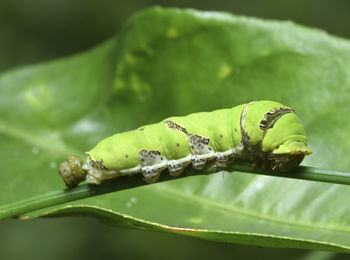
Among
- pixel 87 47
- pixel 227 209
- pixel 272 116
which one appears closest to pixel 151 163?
pixel 227 209

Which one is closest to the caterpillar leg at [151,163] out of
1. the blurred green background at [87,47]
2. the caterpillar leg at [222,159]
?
the caterpillar leg at [222,159]

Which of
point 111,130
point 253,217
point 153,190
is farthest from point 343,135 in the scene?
point 111,130

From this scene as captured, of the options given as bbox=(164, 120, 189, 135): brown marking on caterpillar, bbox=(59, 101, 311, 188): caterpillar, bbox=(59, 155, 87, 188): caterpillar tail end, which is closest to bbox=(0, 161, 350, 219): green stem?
bbox=(59, 155, 87, 188): caterpillar tail end

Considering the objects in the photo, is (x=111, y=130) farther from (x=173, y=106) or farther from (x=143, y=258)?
(x=143, y=258)

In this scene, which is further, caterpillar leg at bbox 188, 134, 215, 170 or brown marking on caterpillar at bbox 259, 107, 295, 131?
caterpillar leg at bbox 188, 134, 215, 170

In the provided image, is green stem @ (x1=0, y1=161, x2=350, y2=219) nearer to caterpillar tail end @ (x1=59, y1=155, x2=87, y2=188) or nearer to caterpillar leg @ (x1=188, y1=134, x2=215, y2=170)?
caterpillar tail end @ (x1=59, y1=155, x2=87, y2=188)

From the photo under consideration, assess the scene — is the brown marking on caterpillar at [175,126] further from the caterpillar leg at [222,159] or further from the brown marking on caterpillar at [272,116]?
the brown marking on caterpillar at [272,116]

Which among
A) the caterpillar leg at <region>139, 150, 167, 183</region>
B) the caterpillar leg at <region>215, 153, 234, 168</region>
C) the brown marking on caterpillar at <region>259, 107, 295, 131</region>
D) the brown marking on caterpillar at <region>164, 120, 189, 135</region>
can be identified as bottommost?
the caterpillar leg at <region>139, 150, 167, 183</region>
